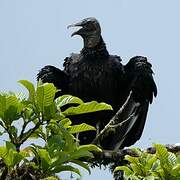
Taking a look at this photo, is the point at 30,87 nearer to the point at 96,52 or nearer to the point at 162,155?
the point at 162,155

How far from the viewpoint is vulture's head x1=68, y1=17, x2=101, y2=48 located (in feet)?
38.0

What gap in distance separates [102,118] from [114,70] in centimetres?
83

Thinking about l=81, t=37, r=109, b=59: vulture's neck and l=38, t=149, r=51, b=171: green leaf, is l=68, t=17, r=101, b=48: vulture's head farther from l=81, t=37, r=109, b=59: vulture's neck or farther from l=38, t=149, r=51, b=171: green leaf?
l=38, t=149, r=51, b=171: green leaf

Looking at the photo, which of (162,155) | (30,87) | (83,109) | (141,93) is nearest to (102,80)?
(141,93)

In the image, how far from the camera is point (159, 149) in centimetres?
536

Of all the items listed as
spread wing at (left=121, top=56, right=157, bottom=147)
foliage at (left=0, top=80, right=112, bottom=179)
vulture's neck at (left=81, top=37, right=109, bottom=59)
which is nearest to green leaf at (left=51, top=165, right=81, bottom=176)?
foliage at (left=0, top=80, right=112, bottom=179)

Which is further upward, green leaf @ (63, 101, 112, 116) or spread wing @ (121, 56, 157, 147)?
green leaf @ (63, 101, 112, 116)

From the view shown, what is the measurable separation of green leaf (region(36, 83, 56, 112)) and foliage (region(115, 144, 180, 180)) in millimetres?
775

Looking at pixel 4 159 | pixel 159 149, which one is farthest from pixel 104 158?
pixel 4 159

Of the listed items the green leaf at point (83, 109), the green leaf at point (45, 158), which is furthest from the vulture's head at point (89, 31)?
the green leaf at point (45, 158)

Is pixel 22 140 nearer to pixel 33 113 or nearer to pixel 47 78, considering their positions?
pixel 33 113

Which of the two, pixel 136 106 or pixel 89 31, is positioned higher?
pixel 89 31

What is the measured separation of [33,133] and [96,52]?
244 inches

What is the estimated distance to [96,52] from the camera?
11438 millimetres
